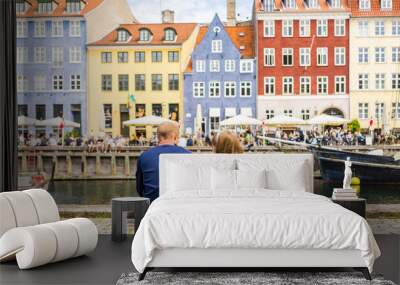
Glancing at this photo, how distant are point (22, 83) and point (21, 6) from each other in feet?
3.39

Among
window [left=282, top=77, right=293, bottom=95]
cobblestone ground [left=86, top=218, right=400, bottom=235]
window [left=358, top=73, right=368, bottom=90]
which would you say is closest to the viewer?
cobblestone ground [left=86, top=218, right=400, bottom=235]

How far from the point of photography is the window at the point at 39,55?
922 centimetres

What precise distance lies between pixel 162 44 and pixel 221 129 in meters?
1.39

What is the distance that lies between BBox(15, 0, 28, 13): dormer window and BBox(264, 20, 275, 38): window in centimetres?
318

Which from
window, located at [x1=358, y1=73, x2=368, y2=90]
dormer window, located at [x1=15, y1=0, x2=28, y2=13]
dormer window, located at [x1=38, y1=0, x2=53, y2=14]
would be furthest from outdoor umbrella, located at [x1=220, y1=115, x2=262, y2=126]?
dormer window, located at [x1=15, y1=0, x2=28, y2=13]

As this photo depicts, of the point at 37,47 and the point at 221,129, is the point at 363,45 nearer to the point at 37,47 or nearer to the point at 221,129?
the point at 221,129

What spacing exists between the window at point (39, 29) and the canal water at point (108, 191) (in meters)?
1.97

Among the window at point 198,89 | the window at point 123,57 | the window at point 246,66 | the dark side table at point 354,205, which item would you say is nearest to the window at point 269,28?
the window at point 246,66

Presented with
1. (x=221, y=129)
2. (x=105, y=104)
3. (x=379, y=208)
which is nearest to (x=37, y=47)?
(x=105, y=104)

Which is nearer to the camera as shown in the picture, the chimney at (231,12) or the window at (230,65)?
the chimney at (231,12)

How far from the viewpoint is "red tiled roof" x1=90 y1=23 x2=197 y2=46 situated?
9266mm

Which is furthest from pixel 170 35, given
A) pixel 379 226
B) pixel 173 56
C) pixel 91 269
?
pixel 91 269

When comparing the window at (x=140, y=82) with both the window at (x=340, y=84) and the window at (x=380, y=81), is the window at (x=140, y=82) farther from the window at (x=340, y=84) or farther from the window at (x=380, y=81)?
the window at (x=380, y=81)

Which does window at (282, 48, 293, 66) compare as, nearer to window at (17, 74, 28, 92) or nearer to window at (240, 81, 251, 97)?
window at (240, 81, 251, 97)
